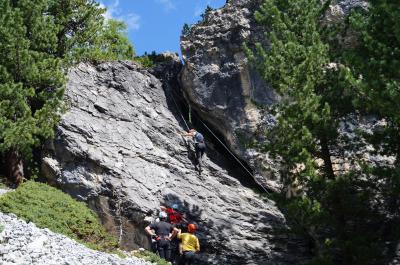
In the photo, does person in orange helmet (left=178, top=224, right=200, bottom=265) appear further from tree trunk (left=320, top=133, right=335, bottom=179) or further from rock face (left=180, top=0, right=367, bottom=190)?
rock face (left=180, top=0, right=367, bottom=190)

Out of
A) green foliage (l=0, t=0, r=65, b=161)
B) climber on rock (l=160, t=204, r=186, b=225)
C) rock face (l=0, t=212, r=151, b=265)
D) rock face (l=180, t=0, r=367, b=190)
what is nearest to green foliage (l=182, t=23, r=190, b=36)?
rock face (l=180, t=0, r=367, b=190)

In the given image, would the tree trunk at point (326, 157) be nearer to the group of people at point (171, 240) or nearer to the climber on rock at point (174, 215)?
the group of people at point (171, 240)

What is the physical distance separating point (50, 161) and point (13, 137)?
5.65 feet

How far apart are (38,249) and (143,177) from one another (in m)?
7.89

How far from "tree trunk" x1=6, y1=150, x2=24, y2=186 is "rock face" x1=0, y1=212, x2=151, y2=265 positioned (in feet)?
17.5

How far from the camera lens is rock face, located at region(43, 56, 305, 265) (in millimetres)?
18547

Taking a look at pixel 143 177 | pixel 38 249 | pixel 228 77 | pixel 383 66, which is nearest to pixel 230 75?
pixel 228 77

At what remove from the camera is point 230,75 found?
23531 millimetres

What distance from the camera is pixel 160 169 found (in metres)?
20.5

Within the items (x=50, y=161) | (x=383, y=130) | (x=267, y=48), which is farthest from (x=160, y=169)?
(x=383, y=130)

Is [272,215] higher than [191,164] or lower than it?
lower

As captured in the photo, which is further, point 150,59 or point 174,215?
point 150,59

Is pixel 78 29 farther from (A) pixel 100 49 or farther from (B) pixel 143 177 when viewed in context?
(B) pixel 143 177

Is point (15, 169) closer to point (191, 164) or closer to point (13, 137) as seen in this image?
point (13, 137)
